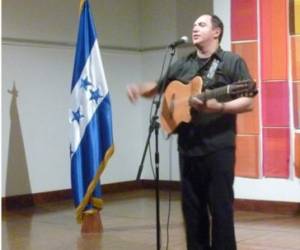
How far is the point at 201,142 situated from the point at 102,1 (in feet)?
18.1

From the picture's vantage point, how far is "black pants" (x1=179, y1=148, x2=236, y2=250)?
3229 millimetres

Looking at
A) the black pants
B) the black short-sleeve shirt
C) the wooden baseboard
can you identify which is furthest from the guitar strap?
the wooden baseboard

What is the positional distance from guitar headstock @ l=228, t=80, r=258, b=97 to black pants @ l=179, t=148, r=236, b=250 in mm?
317

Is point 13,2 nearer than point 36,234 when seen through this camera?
No

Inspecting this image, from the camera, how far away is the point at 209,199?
3.29m

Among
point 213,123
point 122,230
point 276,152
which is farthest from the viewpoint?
point 276,152

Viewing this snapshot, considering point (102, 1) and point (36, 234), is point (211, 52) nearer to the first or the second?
point (36, 234)

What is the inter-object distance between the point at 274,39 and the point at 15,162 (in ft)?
10.6

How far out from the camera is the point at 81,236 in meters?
5.36

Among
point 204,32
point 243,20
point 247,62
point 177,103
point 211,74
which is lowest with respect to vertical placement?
point 177,103

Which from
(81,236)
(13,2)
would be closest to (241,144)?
(81,236)

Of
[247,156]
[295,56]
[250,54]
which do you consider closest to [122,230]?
[247,156]

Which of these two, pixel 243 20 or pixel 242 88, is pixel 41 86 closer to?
pixel 243 20

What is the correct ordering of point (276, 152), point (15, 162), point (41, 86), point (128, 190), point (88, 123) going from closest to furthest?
1. point (88, 123)
2. point (276, 152)
3. point (15, 162)
4. point (41, 86)
5. point (128, 190)
